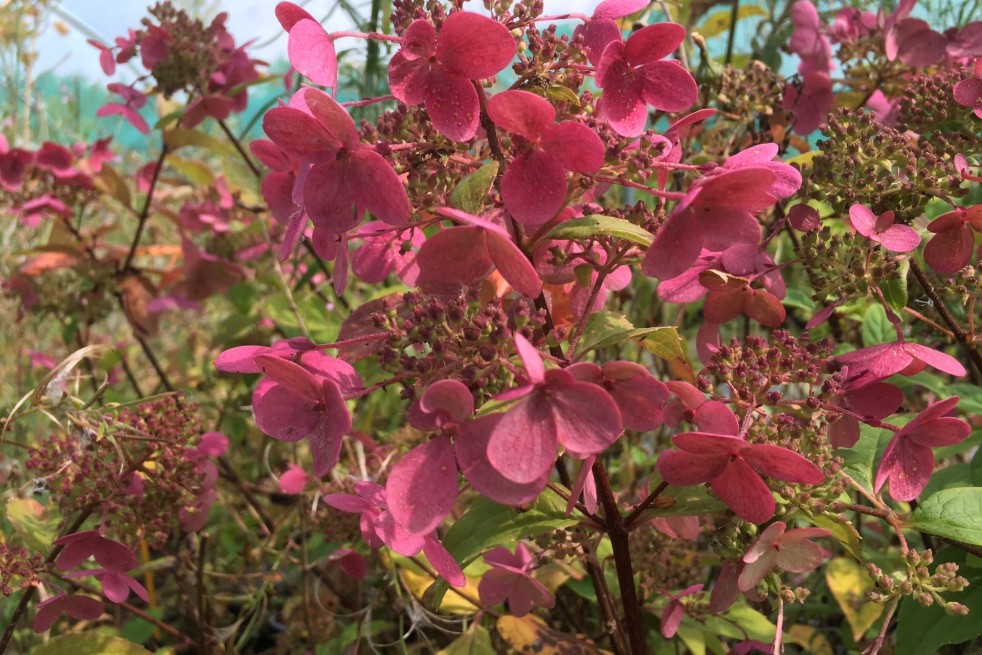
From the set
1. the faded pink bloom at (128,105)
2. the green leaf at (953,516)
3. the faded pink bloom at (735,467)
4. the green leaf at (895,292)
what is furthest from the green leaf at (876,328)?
the faded pink bloom at (128,105)

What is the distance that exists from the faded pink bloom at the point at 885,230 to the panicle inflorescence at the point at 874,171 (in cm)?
6

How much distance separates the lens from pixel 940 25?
5.88 feet

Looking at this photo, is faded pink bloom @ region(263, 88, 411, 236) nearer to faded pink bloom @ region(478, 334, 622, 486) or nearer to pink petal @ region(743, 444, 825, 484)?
faded pink bloom @ region(478, 334, 622, 486)

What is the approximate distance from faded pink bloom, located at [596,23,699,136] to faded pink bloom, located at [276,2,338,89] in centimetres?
25

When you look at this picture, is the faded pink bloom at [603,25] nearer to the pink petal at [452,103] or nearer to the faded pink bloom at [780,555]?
the pink petal at [452,103]

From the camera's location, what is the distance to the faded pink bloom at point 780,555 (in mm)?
794

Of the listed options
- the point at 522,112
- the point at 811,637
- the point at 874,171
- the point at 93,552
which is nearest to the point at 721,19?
the point at 874,171

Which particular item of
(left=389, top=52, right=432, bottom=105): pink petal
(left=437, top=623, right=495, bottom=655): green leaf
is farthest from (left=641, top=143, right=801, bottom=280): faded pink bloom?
(left=437, top=623, right=495, bottom=655): green leaf

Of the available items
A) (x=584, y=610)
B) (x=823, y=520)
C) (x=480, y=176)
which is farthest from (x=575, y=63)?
(x=584, y=610)

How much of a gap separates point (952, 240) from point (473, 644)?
2.86ft

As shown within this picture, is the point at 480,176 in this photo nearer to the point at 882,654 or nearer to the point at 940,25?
the point at 882,654

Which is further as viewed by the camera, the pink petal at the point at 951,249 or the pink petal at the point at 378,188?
the pink petal at the point at 951,249

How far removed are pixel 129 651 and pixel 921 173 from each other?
4.00 feet

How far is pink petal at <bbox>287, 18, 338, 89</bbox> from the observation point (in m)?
0.72
